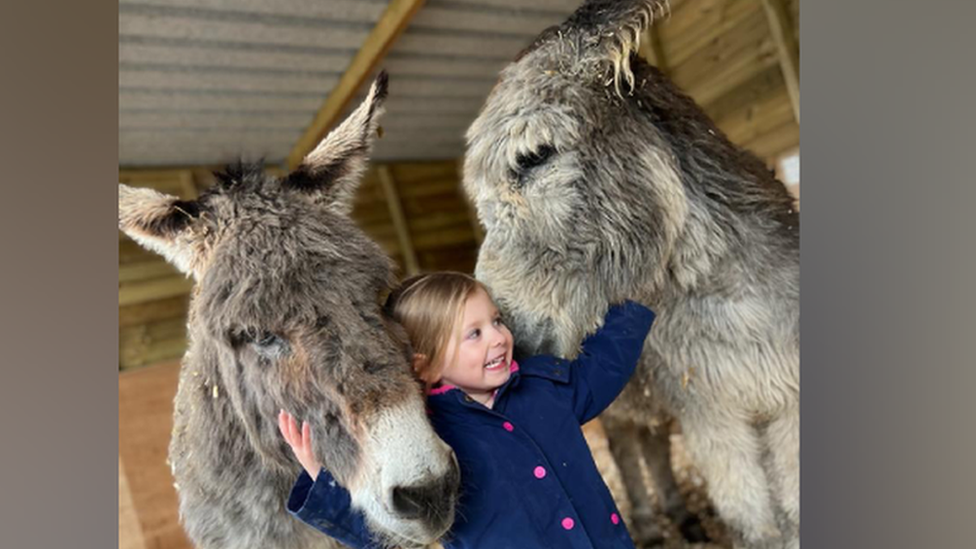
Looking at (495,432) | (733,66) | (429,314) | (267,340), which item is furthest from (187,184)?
(733,66)

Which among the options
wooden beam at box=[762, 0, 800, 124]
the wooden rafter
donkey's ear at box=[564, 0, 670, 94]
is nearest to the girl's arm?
donkey's ear at box=[564, 0, 670, 94]

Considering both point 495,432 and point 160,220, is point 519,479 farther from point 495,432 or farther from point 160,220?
point 160,220

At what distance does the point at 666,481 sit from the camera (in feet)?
7.28

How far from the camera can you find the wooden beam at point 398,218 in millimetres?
1549

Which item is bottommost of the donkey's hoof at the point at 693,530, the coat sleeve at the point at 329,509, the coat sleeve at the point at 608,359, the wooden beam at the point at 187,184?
the donkey's hoof at the point at 693,530

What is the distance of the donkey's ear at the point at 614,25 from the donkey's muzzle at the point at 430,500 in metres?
0.87

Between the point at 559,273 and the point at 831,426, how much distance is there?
2.83 feet

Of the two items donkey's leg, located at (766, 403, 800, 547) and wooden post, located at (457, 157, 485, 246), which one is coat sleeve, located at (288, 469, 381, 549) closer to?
wooden post, located at (457, 157, 485, 246)

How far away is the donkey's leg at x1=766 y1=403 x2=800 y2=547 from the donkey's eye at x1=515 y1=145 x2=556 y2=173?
85 cm

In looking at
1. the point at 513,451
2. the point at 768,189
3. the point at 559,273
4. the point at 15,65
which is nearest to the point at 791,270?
the point at 768,189

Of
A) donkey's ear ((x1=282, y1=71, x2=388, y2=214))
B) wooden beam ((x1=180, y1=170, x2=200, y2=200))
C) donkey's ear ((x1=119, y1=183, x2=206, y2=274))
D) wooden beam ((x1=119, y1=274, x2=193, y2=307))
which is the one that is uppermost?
donkey's ear ((x1=282, y1=71, x2=388, y2=214))

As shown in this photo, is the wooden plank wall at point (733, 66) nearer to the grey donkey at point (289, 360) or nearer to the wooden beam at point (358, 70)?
the wooden beam at point (358, 70)

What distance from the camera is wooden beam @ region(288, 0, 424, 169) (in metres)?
1.48

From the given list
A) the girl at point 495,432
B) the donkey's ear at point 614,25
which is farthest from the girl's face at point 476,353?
the donkey's ear at point 614,25
